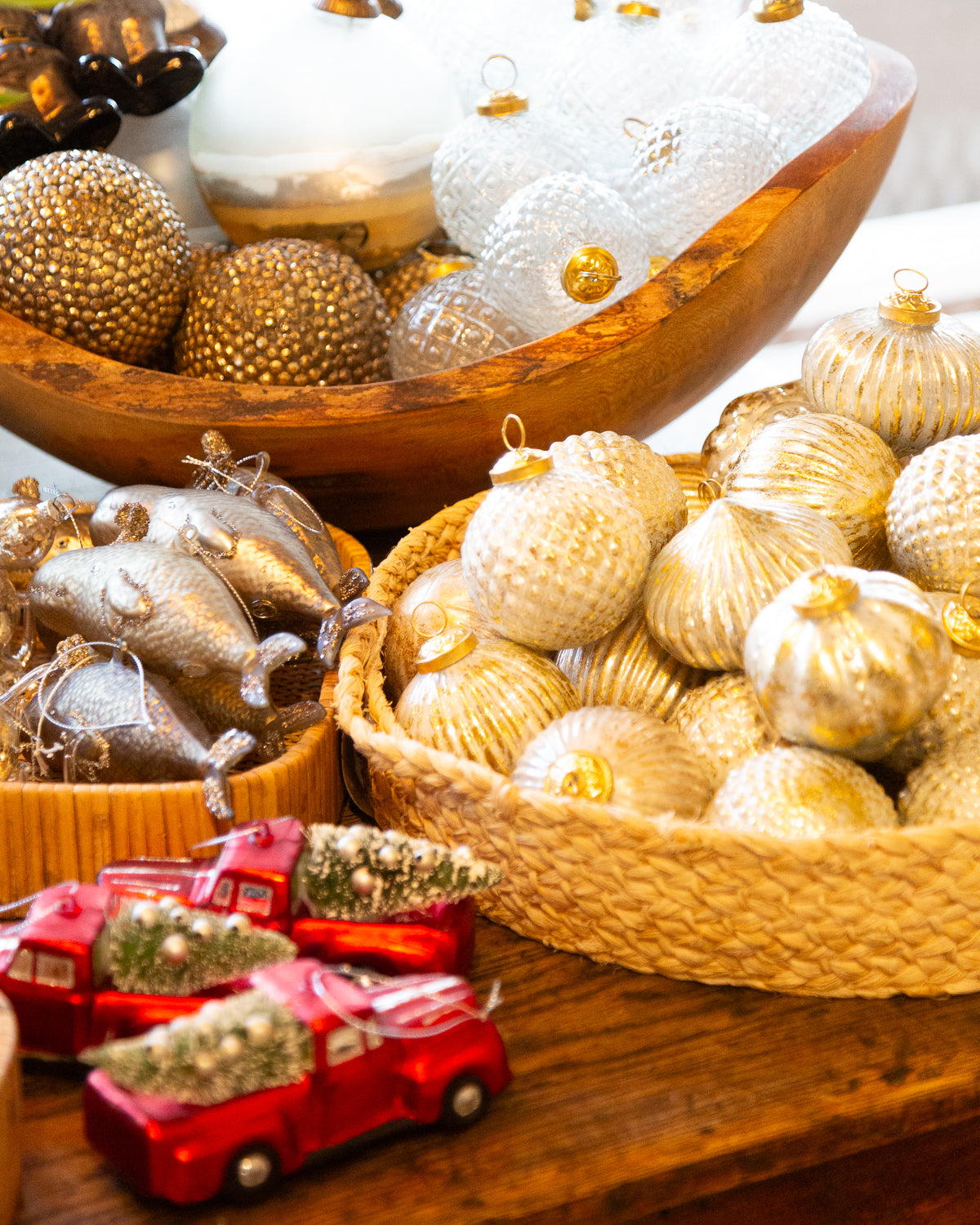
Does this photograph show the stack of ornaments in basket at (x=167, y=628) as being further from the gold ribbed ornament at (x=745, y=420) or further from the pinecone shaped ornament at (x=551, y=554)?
the gold ribbed ornament at (x=745, y=420)

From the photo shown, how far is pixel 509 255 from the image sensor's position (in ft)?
2.43

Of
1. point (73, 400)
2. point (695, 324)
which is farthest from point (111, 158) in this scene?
point (695, 324)

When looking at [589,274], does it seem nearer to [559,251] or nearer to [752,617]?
[559,251]

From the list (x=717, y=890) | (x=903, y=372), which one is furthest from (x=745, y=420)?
(x=717, y=890)

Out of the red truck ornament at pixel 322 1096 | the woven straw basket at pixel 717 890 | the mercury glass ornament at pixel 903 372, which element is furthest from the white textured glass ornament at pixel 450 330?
the red truck ornament at pixel 322 1096

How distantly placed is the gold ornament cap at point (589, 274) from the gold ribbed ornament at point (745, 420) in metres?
0.10

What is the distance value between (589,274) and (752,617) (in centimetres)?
29

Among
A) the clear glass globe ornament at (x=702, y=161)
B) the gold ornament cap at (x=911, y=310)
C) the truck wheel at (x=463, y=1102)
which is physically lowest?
the truck wheel at (x=463, y=1102)

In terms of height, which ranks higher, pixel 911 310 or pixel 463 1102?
pixel 911 310

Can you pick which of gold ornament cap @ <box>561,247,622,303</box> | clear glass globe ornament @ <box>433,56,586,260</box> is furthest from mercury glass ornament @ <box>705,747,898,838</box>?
clear glass globe ornament @ <box>433,56,586,260</box>

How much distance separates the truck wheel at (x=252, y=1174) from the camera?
377 millimetres

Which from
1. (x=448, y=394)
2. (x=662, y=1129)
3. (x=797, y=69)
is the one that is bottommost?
(x=662, y=1129)

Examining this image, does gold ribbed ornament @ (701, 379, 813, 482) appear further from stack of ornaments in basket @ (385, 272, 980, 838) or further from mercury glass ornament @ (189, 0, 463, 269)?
mercury glass ornament @ (189, 0, 463, 269)

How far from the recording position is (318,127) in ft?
2.72
